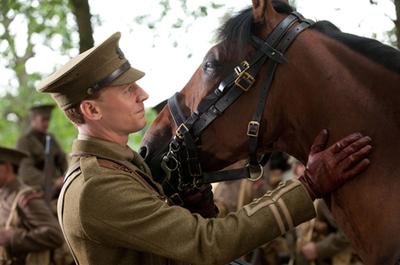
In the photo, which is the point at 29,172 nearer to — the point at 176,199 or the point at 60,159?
the point at 60,159

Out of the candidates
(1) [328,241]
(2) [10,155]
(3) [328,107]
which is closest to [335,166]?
(3) [328,107]

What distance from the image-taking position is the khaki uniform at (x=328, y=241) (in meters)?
6.53

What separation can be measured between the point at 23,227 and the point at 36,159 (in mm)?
2941

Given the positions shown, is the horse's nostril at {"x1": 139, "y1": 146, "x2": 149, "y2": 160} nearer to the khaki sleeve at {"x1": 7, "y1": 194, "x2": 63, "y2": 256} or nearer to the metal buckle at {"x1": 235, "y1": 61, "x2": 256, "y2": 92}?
the metal buckle at {"x1": 235, "y1": 61, "x2": 256, "y2": 92}

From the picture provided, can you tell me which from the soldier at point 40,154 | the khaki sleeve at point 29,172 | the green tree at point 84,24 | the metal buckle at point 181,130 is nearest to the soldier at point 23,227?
the soldier at point 40,154

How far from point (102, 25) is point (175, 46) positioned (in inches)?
30.4

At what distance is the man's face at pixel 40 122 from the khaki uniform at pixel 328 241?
447cm

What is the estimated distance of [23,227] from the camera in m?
6.57

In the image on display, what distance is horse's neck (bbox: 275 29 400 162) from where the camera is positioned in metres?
2.57

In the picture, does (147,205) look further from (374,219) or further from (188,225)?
(374,219)

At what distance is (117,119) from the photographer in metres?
2.69

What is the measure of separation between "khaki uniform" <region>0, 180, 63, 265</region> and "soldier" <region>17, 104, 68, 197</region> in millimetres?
1894

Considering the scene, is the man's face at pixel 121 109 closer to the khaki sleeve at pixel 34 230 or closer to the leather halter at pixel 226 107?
the leather halter at pixel 226 107

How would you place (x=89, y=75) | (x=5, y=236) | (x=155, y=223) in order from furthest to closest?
1. (x=5, y=236)
2. (x=89, y=75)
3. (x=155, y=223)
